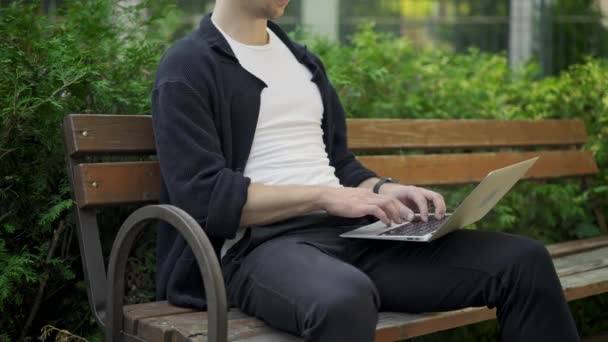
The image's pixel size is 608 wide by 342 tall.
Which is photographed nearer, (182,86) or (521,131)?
(182,86)

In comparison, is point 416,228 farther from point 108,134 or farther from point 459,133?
point 459,133

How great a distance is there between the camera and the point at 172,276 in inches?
105

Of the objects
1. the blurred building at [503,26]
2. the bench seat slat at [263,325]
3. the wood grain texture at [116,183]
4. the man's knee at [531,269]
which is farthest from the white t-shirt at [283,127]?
the blurred building at [503,26]

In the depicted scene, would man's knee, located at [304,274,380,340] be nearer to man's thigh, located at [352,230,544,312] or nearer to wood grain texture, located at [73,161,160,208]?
man's thigh, located at [352,230,544,312]

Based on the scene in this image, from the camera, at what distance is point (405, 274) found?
261 centimetres

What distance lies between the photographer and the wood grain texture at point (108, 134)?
275cm

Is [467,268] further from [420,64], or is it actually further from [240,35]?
[420,64]

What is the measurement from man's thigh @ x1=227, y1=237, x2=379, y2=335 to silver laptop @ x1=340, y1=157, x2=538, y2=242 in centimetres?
17

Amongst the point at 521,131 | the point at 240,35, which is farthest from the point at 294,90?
the point at 521,131

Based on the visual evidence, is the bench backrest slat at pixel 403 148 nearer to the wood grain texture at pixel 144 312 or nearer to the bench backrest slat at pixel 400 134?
the bench backrest slat at pixel 400 134

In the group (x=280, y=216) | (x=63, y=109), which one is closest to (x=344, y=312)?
(x=280, y=216)

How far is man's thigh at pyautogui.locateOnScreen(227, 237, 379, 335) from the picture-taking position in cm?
221

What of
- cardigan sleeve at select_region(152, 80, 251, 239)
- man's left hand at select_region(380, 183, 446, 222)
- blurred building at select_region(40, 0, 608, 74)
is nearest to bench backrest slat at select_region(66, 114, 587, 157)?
cardigan sleeve at select_region(152, 80, 251, 239)

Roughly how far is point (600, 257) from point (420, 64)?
1.60 meters
